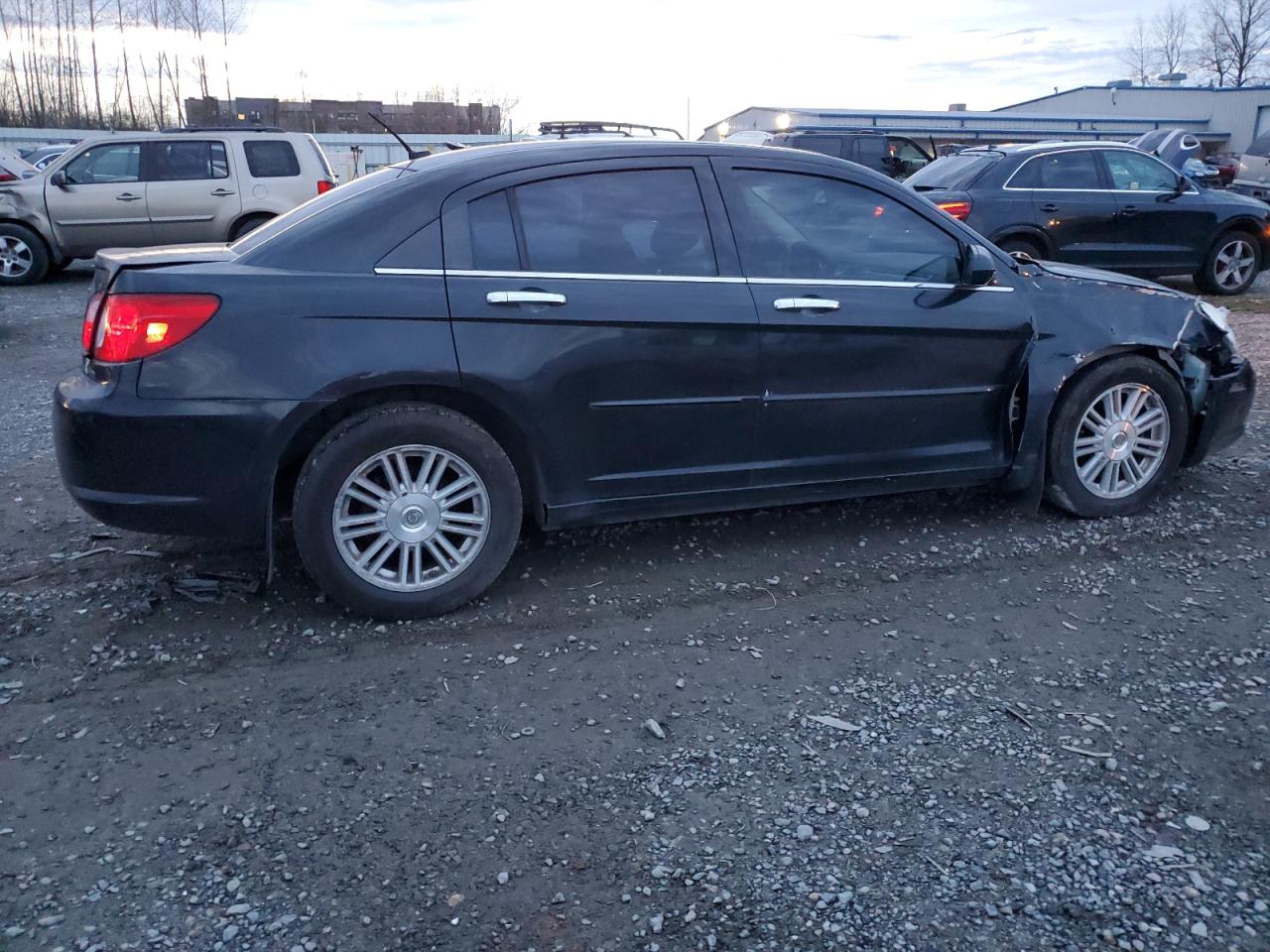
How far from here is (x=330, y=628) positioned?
410 centimetres

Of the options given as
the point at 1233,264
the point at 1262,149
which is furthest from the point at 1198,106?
the point at 1233,264

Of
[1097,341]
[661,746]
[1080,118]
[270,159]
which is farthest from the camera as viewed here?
[1080,118]

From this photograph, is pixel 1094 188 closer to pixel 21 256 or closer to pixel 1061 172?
pixel 1061 172

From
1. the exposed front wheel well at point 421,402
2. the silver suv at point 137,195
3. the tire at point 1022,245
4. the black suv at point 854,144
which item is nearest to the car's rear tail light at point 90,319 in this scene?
the exposed front wheel well at point 421,402

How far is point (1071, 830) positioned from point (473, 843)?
1568 mm

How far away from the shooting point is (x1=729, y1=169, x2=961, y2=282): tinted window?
450cm

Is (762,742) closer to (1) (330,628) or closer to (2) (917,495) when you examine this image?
(1) (330,628)

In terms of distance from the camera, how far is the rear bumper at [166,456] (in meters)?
3.81

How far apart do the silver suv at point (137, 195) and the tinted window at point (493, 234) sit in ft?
34.6

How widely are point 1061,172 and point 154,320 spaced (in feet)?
33.5

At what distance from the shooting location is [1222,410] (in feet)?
17.3

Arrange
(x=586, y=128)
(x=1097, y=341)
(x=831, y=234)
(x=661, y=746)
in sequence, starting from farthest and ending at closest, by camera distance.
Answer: (x=586, y=128), (x=1097, y=341), (x=831, y=234), (x=661, y=746)

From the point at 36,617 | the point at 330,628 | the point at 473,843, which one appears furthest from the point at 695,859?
the point at 36,617

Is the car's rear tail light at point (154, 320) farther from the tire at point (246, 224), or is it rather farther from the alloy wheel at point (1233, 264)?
the alloy wheel at point (1233, 264)
